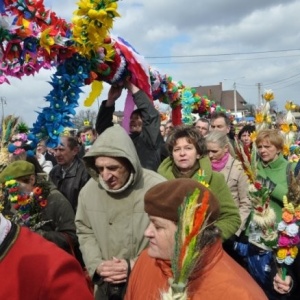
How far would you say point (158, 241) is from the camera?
1811 millimetres

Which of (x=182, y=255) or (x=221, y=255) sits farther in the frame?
(x=221, y=255)

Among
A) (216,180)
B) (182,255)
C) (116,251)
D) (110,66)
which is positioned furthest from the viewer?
(110,66)

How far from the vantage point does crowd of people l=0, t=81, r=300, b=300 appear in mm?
1396

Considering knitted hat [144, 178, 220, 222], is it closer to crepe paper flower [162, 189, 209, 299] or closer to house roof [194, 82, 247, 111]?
crepe paper flower [162, 189, 209, 299]

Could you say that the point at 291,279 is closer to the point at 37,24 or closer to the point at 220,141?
the point at 220,141

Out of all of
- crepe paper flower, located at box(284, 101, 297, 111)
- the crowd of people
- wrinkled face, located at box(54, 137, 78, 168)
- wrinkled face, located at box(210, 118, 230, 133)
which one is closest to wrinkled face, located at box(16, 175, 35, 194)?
the crowd of people

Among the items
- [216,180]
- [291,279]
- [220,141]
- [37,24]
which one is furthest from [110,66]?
[291,279]

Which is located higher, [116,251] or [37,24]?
[37,24]

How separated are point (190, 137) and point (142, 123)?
80 cm

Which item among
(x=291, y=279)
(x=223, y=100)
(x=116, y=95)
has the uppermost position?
(x=223, y=100)

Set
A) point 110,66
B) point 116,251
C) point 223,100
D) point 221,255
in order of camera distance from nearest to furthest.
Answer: point 221,255 → point 116,251 → point 110,66 → point 223,100

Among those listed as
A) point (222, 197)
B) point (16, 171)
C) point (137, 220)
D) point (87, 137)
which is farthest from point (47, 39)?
point (87, 137)

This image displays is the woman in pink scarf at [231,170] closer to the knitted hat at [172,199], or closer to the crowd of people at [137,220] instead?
the crowd of people at [137,220]

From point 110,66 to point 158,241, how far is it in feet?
8.59
